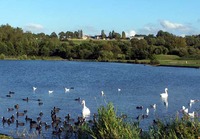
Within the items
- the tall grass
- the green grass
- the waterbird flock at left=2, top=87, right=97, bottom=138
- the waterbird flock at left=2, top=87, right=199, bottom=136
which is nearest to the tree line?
the green grass

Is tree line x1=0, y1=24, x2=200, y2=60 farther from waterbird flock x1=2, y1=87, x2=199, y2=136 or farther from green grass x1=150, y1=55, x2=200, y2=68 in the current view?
waterbird flock x1=2, y1=87, x2=199, y2=136

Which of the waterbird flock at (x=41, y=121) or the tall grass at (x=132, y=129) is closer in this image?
the tall grass at (x=132, y=129)

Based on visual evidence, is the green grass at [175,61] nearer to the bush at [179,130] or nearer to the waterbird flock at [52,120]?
the waterbird flock at [52,120]

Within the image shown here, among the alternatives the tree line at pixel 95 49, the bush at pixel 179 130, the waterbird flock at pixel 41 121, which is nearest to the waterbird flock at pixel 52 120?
the waterbird flock at pixel 41 121

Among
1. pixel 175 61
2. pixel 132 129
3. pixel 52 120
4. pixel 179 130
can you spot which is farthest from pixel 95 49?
pixel 179 130

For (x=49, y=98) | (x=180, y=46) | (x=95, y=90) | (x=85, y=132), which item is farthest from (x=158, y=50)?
(x=85, y=132)

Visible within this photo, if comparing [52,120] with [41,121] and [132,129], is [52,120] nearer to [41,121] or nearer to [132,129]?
[41,121]

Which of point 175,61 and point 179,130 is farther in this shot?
point 175,61

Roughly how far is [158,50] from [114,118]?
394 ft

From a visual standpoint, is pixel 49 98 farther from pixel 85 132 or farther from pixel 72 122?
pixel 85 132

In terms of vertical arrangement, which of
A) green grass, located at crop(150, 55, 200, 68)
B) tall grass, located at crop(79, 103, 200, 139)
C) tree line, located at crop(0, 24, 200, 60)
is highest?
tree line, located at crop(0, 24, 200, 60)

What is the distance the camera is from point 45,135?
24.3 m

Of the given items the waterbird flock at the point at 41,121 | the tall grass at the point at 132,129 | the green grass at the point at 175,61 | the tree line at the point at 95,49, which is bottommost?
the waterbird flock at the point at 41,121

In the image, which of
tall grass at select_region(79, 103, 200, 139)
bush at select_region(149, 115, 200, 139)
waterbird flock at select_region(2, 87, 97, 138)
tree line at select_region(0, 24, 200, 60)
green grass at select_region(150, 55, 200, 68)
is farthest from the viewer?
tree line at select_region(0, 24, 200, 60)
